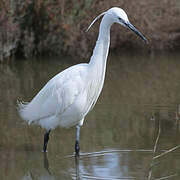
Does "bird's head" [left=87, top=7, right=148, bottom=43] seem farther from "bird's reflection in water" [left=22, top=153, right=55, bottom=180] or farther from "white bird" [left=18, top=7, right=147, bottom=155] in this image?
"bird's reflection in water" [left=22, top=153, right=55, bottom=180]

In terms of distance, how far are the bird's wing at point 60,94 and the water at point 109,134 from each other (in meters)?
0.46

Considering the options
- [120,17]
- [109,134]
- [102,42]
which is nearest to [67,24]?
[109,134]

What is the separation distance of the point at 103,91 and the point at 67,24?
2.60 meters

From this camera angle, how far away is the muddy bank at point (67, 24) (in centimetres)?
1046

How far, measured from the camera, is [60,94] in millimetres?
5199

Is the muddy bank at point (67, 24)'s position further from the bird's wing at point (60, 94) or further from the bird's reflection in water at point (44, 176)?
the bird's reflection in water at point (44, 176)

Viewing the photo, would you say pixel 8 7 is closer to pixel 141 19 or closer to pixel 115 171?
pixel 141 19

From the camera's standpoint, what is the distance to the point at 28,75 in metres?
9.48

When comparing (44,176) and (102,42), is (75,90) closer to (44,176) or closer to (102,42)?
(102,42)

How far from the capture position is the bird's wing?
512 centimetres

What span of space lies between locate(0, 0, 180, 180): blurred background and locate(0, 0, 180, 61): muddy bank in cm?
2

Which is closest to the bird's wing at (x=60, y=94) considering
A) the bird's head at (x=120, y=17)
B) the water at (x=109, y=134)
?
the water at (x=109, y=134)

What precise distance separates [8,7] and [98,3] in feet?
5.75

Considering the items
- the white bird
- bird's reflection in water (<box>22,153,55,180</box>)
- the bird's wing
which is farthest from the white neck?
bird's reflection in water (<box>22,153,55,180</box>)
